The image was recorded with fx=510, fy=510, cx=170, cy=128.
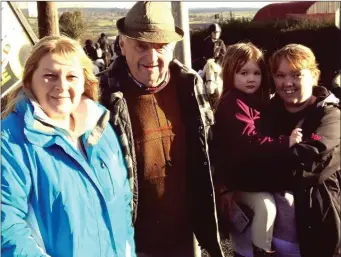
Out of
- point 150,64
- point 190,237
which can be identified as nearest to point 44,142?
point 150,64

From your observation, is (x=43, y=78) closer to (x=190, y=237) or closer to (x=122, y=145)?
(x=122, y=145)

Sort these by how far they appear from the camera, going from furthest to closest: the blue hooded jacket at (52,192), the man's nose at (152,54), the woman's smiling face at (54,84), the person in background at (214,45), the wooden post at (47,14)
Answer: the person in background at (214,45), the wooden post at (47,14), the man's nose at (152,54), the woman's smiling face at (54,84), the blue hooded jacket at (52,192)

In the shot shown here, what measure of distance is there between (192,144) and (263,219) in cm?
47

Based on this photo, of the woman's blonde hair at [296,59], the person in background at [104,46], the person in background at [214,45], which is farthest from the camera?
the person in background at [104,46]

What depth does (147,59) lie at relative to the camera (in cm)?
216

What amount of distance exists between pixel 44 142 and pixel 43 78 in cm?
24

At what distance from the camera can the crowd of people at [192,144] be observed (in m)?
1.92

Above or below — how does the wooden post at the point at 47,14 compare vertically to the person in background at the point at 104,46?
above

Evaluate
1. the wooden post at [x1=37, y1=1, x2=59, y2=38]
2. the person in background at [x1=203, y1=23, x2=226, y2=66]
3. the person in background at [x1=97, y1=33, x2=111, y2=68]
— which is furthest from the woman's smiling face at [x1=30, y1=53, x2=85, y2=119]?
the person in background at [x1=97, y1=33, x2=111, y2=68]

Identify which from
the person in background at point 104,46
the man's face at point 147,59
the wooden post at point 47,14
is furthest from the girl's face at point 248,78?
the person in background at point 104,46

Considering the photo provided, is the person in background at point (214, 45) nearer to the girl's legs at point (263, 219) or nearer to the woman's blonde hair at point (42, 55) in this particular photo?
the girl's legs at point (263, 219)

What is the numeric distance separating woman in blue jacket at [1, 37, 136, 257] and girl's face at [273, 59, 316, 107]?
85 centimetres

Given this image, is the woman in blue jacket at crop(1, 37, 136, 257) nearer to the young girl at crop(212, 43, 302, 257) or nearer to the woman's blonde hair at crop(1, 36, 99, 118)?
the woman's blonde hair at crop(1, 36, 99, 118)

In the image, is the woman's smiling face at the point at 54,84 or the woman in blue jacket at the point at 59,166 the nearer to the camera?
the woman in blue jacket at the point at 59,166
